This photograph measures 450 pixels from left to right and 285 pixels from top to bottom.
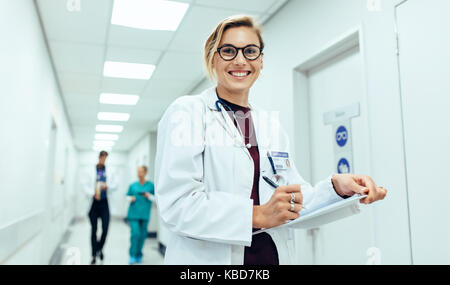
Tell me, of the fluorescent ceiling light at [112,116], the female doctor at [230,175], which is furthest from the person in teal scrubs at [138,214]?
the female doctor at [230,175]

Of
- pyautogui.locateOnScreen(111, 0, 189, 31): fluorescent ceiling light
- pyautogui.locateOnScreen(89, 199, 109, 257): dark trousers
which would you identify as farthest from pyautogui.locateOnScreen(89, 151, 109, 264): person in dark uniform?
pyautogui.locateOnScreen(111, 0, 189, 31): fluorescent ceiling light

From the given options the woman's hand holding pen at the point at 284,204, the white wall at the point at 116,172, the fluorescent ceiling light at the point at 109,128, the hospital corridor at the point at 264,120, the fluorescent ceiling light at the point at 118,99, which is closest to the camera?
the woman's hand holding pen at the point at 284,204

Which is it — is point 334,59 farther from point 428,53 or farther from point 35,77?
point 35,77

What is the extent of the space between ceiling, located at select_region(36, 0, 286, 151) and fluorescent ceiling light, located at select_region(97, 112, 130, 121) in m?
0.63

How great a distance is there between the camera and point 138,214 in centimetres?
465

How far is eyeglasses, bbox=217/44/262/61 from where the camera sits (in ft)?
2.77

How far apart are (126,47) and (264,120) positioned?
8.22ft

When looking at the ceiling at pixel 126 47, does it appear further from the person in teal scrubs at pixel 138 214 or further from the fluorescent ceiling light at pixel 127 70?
the person in teal scrubs at pixel 138 214

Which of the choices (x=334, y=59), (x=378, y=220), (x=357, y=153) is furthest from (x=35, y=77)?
(x=378, y=220)

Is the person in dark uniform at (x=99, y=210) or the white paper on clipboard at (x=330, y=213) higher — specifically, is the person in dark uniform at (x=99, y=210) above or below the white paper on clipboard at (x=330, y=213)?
below

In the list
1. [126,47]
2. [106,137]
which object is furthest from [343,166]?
[106,137]

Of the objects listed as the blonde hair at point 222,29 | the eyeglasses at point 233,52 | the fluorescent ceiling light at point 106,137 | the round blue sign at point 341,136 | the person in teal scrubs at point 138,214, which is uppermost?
the fluorescent ceiling light at point 106,137

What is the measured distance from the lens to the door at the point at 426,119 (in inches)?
51.6

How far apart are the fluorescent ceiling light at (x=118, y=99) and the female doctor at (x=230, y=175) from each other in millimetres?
3988
